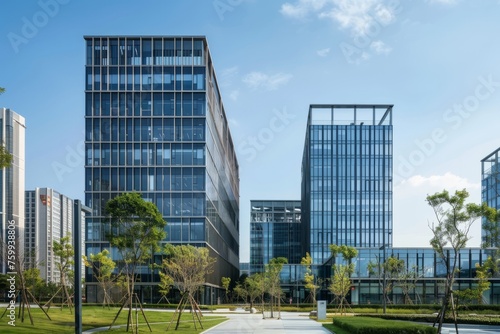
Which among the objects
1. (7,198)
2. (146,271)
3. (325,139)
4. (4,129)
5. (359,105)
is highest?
(359,105)

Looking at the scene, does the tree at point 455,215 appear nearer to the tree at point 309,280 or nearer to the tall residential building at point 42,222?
the tree at point 309,280

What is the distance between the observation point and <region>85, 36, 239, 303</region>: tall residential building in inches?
2376

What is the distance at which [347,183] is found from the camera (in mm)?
94875

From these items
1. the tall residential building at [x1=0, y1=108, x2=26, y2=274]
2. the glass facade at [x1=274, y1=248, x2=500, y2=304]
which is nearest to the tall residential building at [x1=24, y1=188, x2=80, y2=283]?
the tall residential building at [x1=0, y1=108, x2=26, y2=274]

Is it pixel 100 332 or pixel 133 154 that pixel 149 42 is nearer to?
pixel 133 154

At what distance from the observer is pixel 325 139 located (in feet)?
312

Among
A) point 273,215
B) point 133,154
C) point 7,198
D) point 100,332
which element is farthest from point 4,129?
point 273,215

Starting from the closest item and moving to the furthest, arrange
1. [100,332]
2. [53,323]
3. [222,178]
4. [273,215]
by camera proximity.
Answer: [100,332]
[53,323]
[222,178]
[273,215]

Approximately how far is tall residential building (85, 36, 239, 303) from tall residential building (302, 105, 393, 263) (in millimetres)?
37792

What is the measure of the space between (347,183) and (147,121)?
1803 inches

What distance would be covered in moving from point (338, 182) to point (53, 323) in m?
74.5

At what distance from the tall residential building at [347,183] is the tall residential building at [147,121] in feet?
124

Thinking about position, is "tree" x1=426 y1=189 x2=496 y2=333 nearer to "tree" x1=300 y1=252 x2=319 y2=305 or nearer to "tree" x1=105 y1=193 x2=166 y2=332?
"tree" x1=105 y1=193 x2=166 y2=332

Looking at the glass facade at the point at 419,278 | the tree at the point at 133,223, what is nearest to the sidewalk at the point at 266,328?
the tree at the point at 133,223
